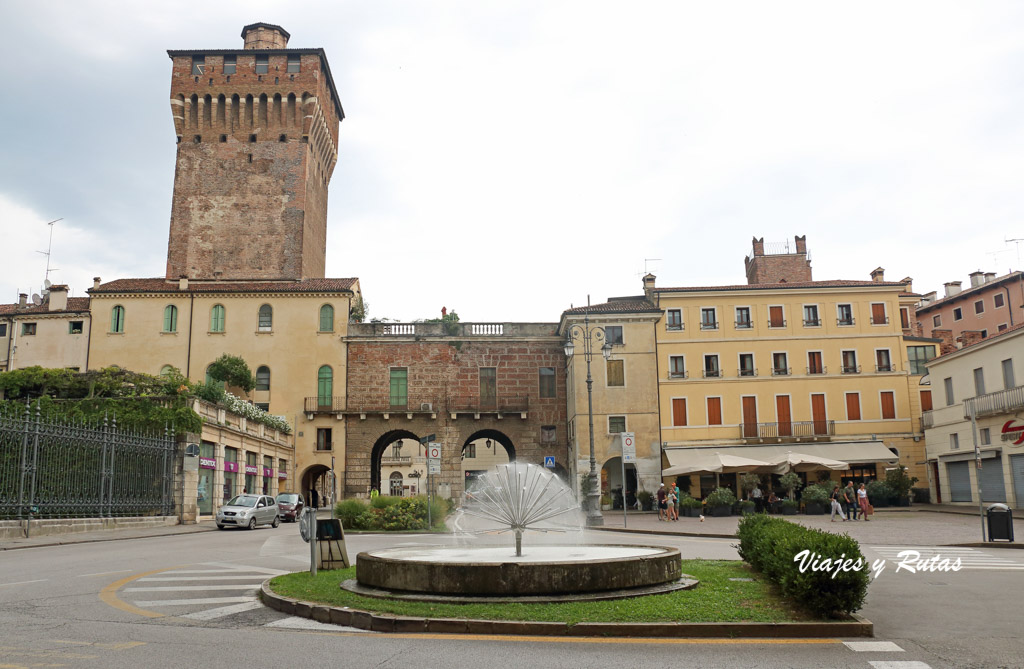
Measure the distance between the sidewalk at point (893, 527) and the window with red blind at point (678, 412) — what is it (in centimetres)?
1146

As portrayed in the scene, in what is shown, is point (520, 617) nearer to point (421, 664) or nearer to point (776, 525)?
point (421, 664)

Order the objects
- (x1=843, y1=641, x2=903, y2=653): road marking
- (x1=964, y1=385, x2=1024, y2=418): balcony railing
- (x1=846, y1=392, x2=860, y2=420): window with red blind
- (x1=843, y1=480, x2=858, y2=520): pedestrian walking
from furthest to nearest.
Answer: (x1=846, y1=392, x2=860, y2=420): window with red blind → (x1=964, y1=385, x2=1024, y2=418): balcony railing → (x1=843, y1=480, x2=858, y2=520): pedestrian walking → (x1=843, y1=641, x2=903, y2=653): road marking

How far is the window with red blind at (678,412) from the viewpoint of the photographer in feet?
145

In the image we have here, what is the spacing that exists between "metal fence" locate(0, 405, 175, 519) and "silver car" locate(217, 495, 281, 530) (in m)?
2.27

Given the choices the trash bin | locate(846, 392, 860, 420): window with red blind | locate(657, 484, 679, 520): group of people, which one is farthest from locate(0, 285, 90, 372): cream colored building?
the trash bin

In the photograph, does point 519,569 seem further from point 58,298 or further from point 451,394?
point 58,298

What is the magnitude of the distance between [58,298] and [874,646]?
53.8 meters

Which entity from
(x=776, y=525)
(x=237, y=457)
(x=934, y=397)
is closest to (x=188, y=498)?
(x=237, y=457)

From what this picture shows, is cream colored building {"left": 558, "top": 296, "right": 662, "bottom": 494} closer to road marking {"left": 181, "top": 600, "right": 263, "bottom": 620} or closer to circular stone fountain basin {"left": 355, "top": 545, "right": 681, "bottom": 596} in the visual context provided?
circular stone fountain basin {"left": 355, "top": 545, "right": 681, "bottom": 596}

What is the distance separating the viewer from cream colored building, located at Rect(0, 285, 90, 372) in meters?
49.5

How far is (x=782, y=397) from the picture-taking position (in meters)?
44.1

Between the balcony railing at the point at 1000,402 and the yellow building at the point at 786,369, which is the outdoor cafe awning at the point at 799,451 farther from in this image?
the balcony railing at the point at 1000,402

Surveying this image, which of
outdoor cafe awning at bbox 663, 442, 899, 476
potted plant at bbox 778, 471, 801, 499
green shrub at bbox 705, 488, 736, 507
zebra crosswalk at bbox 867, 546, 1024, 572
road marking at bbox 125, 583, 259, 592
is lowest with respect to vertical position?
zebra crosswalk at bbox 867, 546, 1024, 572

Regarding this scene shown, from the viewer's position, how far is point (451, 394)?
5053cm
